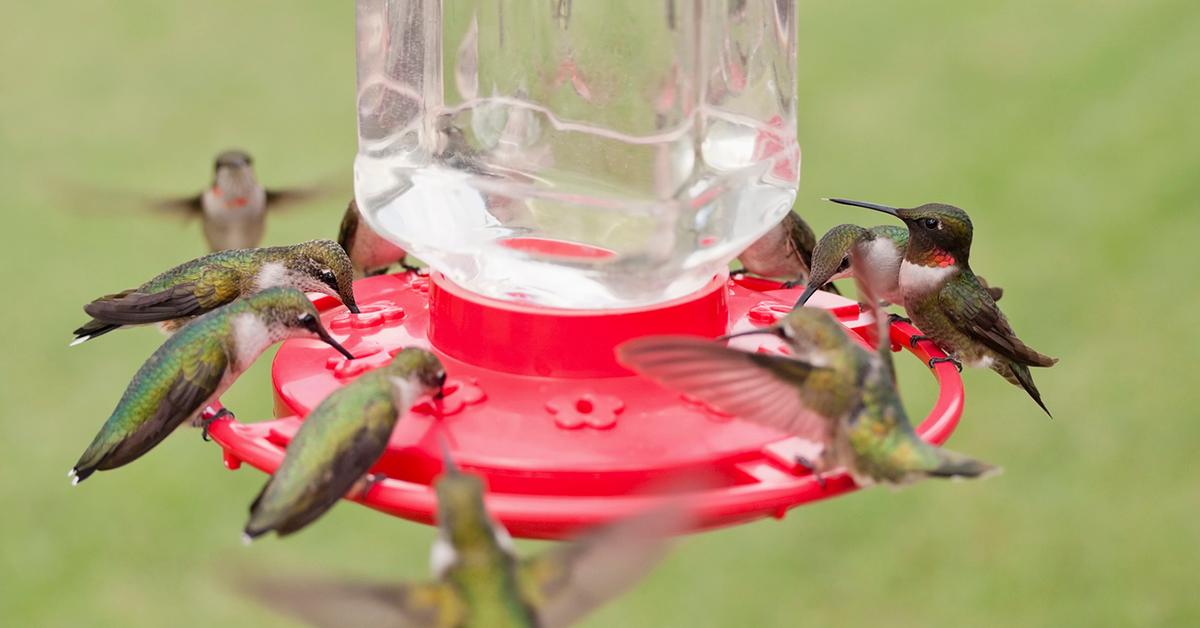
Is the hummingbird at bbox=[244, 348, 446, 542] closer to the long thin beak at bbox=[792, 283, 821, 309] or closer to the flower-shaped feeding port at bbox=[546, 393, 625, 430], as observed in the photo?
the flower-shaped feeding port at bbox=[546, 393, 625, 430]

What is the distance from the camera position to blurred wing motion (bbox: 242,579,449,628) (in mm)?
2596

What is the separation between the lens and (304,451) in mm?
2854

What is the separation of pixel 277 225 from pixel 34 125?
2.64 m

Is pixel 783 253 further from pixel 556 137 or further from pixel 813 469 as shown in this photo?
pixel 813 469

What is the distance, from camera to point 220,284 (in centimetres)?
380

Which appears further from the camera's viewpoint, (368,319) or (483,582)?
(368,319)

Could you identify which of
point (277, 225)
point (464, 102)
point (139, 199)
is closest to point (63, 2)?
point (277, 225)

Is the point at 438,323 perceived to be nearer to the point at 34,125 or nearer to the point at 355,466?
the point at 355,466

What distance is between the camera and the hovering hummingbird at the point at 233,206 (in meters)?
5.38

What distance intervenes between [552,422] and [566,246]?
75cm

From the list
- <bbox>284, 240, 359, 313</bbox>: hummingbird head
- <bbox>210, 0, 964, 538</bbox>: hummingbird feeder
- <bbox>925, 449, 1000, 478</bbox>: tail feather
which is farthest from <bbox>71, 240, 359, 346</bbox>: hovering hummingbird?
<bbox>925, 449, 1000, 478</bbox>: tail feather

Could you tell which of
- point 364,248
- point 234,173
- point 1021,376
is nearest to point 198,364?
point 364,248

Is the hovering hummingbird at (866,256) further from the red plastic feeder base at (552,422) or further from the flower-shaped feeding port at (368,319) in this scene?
the flower-shaped feeding port at (368,319)

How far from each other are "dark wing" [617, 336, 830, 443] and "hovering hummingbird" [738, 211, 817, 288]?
137cm
